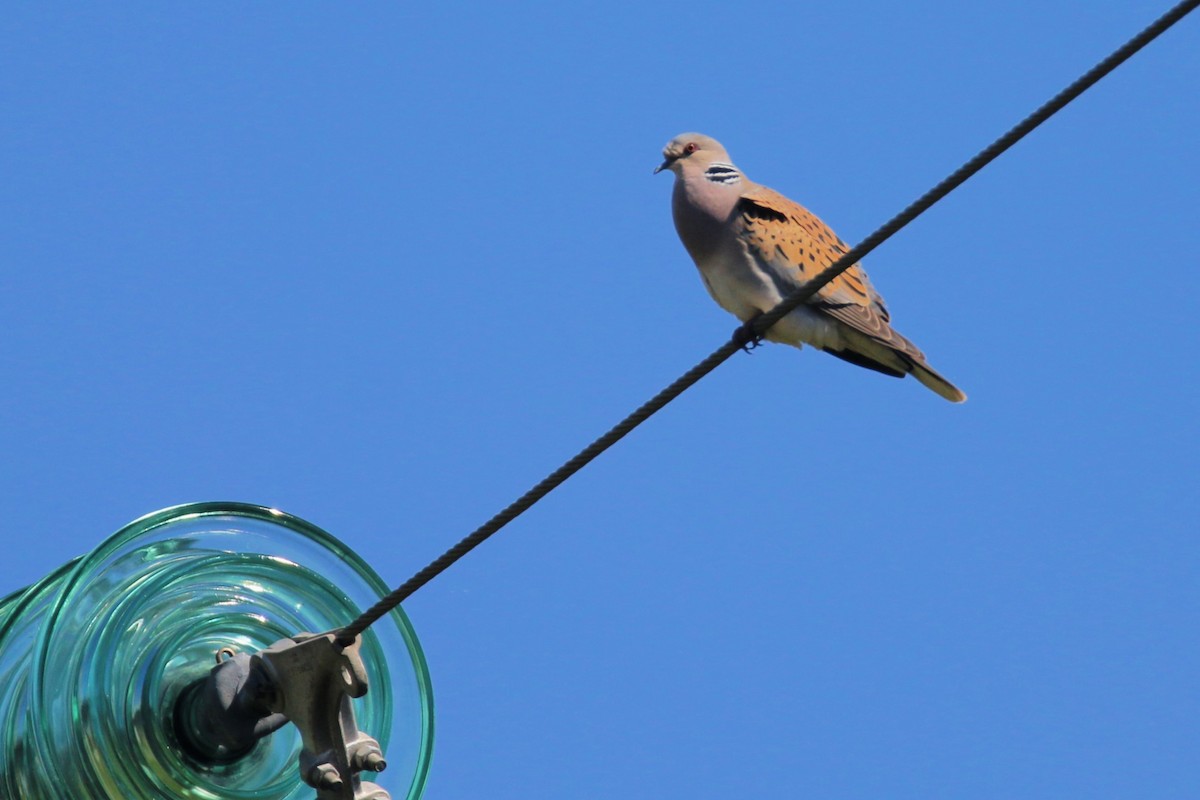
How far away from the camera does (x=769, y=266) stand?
5652 millimetres

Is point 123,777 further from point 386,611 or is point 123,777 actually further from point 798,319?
point 798,319

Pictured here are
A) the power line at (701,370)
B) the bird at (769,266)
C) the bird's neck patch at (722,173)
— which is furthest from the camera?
the bird's neck patch at (722,173)

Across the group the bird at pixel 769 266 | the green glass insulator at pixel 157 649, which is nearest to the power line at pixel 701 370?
the green glass insulator at pixel 157 649

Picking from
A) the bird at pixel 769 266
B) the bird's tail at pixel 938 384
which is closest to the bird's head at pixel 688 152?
the bird at pixel 769 266

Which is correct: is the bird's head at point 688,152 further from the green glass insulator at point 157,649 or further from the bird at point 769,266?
the green glass insulator at point 157,649

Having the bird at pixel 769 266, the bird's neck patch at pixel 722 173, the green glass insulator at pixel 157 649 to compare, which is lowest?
the green glass insulator at pixel 157 649

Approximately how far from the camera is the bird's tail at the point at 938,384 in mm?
5727

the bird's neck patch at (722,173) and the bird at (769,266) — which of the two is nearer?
the bird at (769,266)

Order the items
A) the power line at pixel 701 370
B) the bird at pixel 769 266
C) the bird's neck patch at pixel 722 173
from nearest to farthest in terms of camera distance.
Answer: the power line at pixel 701 370, the bird at pixel 769 266, the bird's neck patch at pixel 722 173

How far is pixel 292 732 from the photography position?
328 centimetres

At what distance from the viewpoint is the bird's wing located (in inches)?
223

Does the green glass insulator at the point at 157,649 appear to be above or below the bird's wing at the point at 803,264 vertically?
below

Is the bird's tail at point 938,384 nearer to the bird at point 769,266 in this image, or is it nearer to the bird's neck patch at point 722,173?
the bird at point 769,266

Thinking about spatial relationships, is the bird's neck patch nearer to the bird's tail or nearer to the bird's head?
the bird's head
